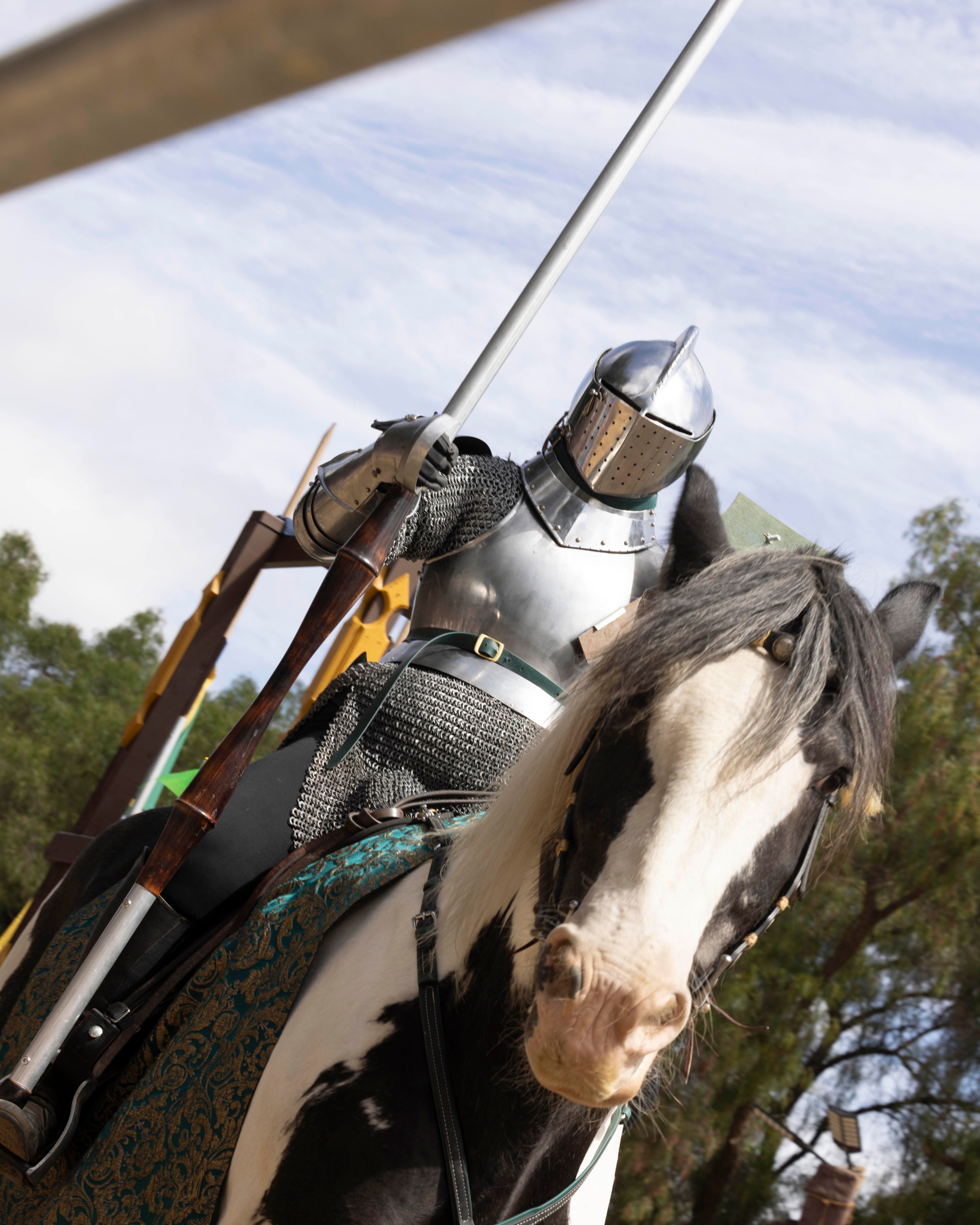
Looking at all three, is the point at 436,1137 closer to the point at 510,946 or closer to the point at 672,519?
the point at 510,946

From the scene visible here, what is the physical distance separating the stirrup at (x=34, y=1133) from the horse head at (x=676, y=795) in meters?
→ 0.89

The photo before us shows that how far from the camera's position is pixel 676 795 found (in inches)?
58.5

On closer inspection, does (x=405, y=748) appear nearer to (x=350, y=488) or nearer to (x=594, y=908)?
(x=350, y=488)

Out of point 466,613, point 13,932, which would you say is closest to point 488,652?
point 466,613

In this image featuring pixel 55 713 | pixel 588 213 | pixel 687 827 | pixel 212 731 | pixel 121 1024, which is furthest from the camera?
pixel 55 713

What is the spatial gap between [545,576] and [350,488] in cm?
59

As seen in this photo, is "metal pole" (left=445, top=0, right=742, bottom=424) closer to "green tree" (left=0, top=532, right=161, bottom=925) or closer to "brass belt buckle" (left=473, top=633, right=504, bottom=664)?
"brass belt buckle" (left=473, top=633, right=504, bottom=664)

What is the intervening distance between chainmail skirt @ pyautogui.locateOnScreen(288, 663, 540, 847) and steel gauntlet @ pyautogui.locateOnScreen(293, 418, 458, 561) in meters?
0.50

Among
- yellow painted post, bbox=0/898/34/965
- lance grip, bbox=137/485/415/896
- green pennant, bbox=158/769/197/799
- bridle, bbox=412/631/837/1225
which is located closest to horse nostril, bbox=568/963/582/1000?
bridle, bbox=412/631/837/1225

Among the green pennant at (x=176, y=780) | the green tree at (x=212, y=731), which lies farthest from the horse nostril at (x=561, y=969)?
the green tree at (x=212, y=731)

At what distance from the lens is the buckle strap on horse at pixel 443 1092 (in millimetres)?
1640

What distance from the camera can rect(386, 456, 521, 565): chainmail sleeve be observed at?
3078 mm

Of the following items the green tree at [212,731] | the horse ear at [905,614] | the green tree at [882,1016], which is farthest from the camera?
the green tree at [212,731]

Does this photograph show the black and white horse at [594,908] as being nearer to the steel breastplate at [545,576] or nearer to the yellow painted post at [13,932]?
the steel breastplate at [545,576]
